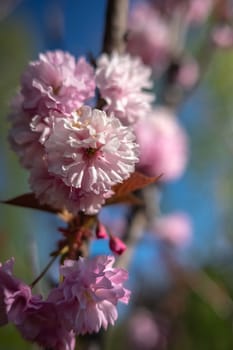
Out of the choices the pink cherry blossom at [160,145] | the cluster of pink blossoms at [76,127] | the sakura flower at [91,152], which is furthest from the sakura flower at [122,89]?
the pink cherry blossom at [160,145]

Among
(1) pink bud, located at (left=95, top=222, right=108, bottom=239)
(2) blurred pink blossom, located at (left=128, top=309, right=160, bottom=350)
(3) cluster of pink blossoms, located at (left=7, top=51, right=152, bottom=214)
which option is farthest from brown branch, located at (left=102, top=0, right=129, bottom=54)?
(2) blurred pink blossom, located at (left=128, top=309, right=160, bottom=350)

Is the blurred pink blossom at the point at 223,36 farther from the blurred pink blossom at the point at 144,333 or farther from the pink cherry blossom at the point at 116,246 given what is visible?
the blurred pink blossom at the point at 144,333

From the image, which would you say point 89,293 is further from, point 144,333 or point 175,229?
point 144,333

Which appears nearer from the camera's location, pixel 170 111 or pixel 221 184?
pixel 170 111

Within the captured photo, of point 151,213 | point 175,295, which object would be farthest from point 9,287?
point 175,295

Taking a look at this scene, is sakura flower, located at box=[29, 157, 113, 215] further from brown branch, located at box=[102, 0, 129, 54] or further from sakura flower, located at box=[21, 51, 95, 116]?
brown branch, located at box=[102, 0, 129, 54]

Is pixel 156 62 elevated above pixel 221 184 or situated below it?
above

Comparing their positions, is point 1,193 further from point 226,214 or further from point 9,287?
point 9,287
